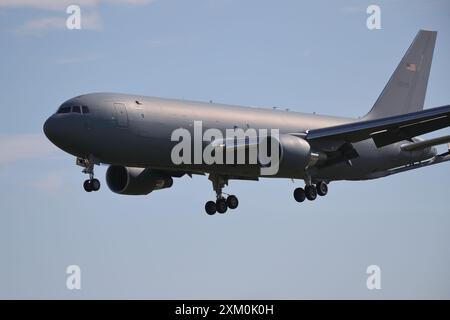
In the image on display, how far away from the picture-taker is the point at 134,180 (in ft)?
251

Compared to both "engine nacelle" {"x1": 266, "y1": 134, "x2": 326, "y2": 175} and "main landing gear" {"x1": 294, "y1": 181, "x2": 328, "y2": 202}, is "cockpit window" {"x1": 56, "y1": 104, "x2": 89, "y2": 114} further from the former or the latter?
"main landing gear" {"x1": 294, "y1": 181, "x2": 328, "y2": 202}

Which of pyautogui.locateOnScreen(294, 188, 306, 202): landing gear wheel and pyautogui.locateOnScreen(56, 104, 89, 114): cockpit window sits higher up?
pyautogui.locateOnScreen(56, 104, 89, 114): cockpit window

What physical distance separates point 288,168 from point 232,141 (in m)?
3.46

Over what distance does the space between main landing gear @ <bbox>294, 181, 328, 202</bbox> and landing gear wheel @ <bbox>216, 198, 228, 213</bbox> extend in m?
4.50

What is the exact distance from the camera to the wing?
7075cm

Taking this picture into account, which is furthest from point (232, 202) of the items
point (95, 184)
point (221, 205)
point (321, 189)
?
point (95, 184)

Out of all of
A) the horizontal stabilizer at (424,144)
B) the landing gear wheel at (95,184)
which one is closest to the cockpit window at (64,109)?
the landing gear wheel at (95,184)

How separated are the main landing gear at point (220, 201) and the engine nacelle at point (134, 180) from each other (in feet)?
9.44

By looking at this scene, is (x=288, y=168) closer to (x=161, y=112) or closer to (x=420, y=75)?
(x=161, y=112)

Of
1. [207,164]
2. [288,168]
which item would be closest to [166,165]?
[207,164]

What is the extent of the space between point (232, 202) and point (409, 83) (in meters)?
16.6

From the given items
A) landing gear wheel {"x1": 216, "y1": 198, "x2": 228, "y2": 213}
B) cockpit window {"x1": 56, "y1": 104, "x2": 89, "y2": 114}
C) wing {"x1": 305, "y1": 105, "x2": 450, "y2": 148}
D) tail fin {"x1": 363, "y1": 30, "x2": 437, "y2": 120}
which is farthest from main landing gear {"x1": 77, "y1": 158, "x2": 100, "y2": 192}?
tail fin {"x1": 363, "y1": 30, "x2": 437, "y2": 120}

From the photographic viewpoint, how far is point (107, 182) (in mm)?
77375

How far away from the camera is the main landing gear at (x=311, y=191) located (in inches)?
2928
